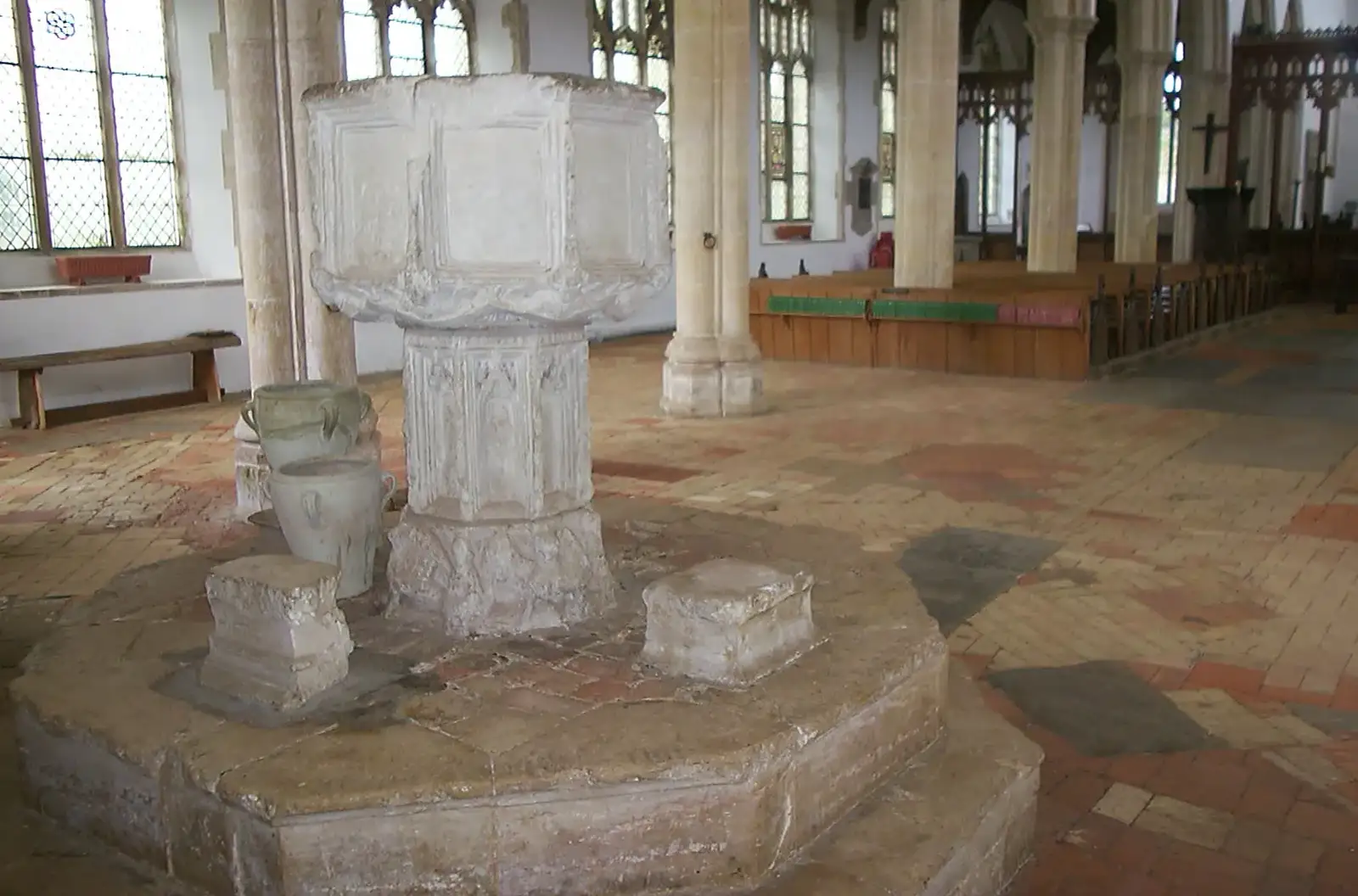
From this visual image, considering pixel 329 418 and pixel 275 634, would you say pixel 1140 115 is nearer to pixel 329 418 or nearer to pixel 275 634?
pixel 329 418

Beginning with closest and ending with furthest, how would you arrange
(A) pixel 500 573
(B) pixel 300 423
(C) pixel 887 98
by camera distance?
(A) pixel 500 573 < (B) pixel 300 423 < (C) pixel 887 98

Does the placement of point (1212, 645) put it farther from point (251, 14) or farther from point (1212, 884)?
point (251, 14)

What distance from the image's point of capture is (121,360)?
34.6 feet

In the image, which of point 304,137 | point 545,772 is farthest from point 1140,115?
point 545,772

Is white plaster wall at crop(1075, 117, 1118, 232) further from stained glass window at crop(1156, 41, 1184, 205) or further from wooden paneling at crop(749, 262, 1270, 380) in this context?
wooden paneling at crop(749, 262, 1270, 380)

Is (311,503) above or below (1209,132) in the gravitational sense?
below

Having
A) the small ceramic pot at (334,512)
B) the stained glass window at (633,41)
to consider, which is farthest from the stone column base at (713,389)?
the stained glass window at (633,41)

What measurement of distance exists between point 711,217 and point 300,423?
5298 mm

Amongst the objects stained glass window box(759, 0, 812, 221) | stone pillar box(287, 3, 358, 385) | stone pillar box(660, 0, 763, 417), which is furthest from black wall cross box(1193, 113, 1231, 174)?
stone pillar box(287, 3, 358, 385)

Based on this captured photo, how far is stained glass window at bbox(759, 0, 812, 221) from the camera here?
19094 mm

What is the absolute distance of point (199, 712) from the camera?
306 centimetres

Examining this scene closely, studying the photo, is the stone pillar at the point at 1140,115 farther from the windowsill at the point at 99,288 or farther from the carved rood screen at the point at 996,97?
the windowsill at the point at 99,288

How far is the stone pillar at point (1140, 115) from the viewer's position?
58.0ft

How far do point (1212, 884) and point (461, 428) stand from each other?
7.65 feet
